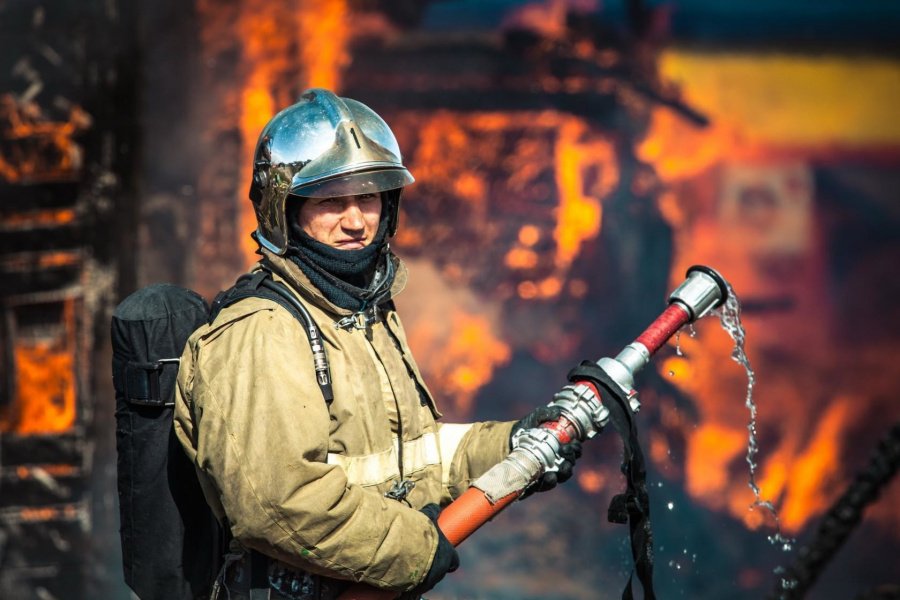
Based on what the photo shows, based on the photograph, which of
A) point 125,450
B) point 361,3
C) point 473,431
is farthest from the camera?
point 361,3

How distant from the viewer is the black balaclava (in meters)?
2.91

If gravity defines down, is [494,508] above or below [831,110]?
below

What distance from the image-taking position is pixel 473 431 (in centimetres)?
338

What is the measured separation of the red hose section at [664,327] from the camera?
3.23 metres

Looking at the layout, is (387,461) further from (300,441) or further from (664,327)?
(664,327)

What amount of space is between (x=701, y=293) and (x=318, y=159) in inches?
50.1

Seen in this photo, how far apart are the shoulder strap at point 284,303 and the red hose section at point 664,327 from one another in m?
1.05

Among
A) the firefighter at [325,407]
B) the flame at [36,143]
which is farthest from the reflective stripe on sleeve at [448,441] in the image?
the flame at [36,143]

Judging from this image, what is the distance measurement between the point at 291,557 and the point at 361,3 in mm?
4501

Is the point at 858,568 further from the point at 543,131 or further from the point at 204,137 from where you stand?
the point at 204,137

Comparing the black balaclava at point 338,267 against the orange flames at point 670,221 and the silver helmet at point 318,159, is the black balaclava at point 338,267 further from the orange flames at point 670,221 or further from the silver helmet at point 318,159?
the orange flames at point 670,221

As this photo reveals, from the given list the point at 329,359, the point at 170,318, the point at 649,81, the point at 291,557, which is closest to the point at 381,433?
the point at 329,359

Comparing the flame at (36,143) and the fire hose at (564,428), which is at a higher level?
the flame at (36,143)

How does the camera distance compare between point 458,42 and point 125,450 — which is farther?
point 458,42
